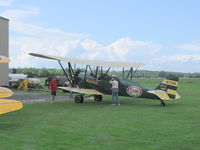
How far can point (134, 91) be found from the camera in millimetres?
15133

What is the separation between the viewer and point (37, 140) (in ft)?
22.7

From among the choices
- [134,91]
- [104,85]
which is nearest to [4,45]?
[104,85]

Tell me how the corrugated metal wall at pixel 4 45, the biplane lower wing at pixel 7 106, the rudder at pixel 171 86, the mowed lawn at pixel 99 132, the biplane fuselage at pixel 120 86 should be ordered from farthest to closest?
the corrugated metal wall at pixel 4 45 → the biplane fuselage at pixel 120 86 → the rudder at pixel 171 86 → the biplane lower wing at pixel 7 106 → the mowed lawn at pixel 99 132

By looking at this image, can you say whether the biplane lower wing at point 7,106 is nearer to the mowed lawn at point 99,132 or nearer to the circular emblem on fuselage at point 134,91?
the mowed lawn at point 99,132

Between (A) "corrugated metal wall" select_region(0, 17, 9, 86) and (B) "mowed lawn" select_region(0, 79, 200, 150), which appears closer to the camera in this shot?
(B) "mowed lawn" select_region(0, 79, 200, 150)

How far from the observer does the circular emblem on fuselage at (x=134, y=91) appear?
1495cm

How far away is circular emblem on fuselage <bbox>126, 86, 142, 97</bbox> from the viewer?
1495 centimetres

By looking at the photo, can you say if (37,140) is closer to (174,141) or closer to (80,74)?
(174,141)

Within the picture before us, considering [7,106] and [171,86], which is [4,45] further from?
[7,106]

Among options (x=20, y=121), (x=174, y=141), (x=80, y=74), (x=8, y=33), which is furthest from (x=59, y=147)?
(x=8, y=33)

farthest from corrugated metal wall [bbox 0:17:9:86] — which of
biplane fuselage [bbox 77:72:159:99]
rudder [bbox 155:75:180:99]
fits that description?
rudder [bbox 155:75:180:99]

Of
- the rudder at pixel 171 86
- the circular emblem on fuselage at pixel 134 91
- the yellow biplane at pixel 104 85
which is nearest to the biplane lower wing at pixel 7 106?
the yellow biplane at pixel 104 85

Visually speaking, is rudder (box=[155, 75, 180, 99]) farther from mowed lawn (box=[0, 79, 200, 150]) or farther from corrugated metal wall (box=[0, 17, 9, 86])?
corrugated metal wall (box=[0, 17, 9, 86])

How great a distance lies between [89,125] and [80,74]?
8927 mm
